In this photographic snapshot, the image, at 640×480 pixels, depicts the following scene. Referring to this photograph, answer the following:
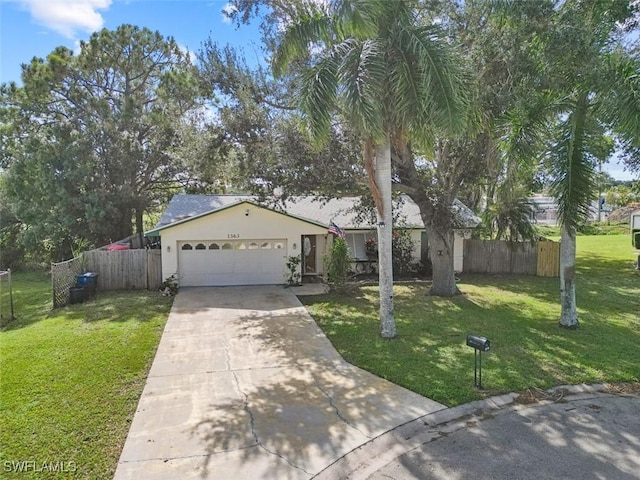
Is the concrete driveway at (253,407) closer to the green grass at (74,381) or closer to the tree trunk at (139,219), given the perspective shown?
the green grass at (74,381)

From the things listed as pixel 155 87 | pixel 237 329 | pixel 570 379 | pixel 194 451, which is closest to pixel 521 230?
→ pixel 570 379

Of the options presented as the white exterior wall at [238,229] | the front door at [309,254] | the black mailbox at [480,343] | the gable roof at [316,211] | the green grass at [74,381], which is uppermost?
the gable roof at [316,211]

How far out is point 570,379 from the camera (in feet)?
25.8

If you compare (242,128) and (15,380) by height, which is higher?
(242,128)

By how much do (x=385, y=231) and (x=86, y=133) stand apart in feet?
61.8

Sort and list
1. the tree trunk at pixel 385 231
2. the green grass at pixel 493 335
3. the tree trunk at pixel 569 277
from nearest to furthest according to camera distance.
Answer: the green grass at pixel 493 335, the tree trunk at pixel 385 231, the tree trunk at pixel 569 277

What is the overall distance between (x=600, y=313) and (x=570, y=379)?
19.8 feet

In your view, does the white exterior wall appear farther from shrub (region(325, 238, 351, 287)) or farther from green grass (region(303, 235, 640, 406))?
green grass (region(303, 235, 640, 406))

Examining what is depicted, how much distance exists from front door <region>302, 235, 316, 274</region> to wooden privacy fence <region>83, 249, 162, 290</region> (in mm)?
5927

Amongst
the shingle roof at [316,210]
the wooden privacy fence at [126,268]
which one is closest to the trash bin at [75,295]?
the wooden privacy fence at [126,268]

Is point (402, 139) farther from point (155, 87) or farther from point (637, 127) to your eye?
point (155, 87)

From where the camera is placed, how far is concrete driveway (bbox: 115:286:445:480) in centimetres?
538

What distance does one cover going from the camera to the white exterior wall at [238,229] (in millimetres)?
16609

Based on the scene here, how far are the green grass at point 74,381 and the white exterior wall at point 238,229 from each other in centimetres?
345
